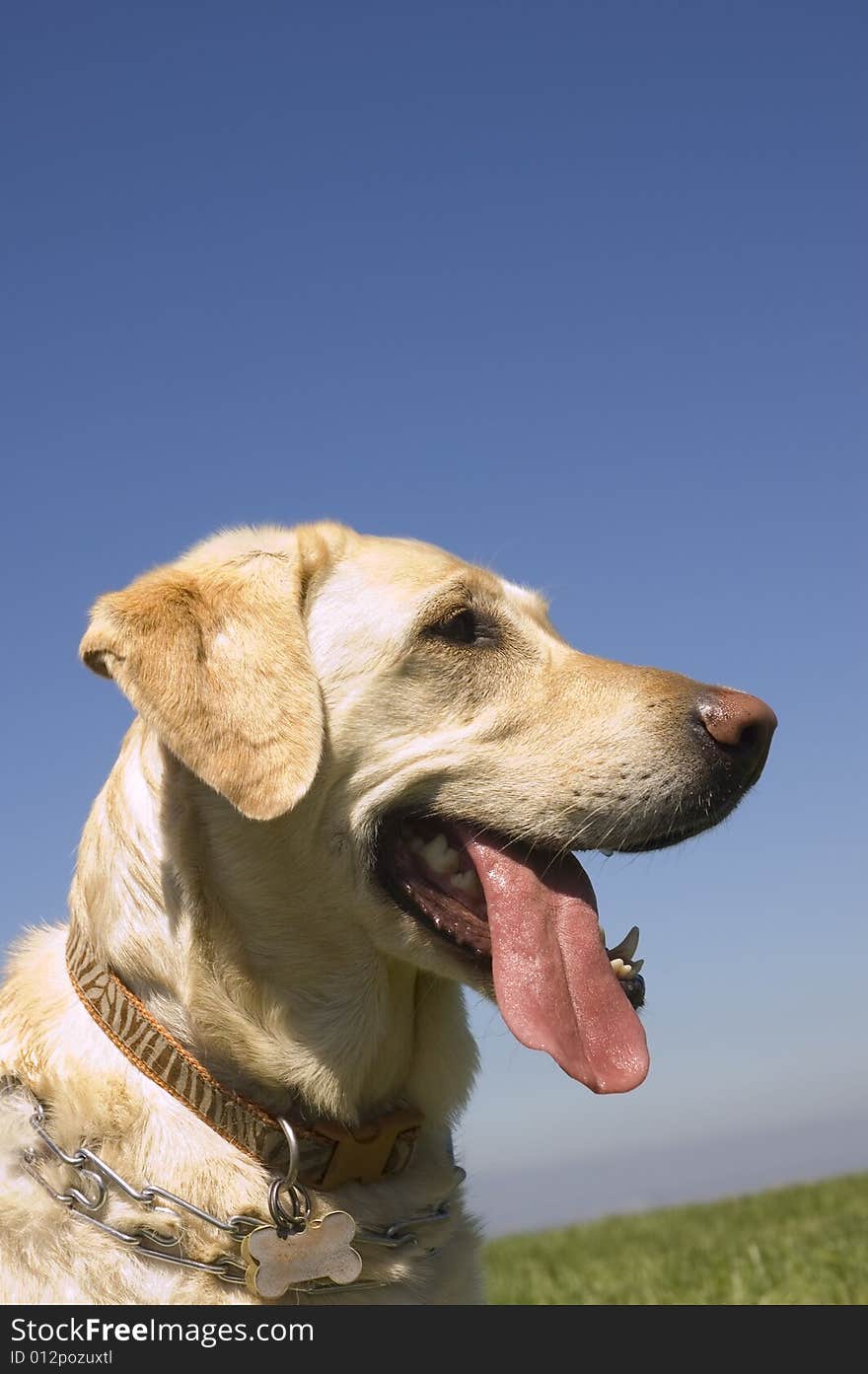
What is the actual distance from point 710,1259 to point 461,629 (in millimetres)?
4457

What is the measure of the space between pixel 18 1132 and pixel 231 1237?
26.4 inches

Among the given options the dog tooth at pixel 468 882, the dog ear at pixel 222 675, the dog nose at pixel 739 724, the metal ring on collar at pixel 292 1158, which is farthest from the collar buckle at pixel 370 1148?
the dog nose at pixel 739 724

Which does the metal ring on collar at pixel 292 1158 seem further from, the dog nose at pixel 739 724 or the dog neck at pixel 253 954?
the dog nose at pixel 739 724

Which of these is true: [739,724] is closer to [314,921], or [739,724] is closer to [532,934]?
[532,934]

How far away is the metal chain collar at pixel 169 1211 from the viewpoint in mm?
3359

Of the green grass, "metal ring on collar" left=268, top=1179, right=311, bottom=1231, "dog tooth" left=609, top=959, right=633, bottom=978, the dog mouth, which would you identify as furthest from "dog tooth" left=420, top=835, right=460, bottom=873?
the green grass

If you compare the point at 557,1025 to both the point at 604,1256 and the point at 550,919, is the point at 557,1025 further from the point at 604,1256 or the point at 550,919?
the point at 604,1256

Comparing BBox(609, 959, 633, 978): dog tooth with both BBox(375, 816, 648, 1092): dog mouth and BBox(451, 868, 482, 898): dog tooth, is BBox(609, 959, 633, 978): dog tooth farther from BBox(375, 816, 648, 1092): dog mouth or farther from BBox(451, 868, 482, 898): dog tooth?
BBox(451, 868, 482, 898): dog tooth

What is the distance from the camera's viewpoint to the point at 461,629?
168 inches

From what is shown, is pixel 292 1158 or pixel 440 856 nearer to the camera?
pixel 292 1158

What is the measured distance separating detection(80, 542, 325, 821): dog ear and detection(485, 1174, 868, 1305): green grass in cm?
285

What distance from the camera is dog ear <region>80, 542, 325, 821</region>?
11.7ft

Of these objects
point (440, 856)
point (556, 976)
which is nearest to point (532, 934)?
point (556, 976)
